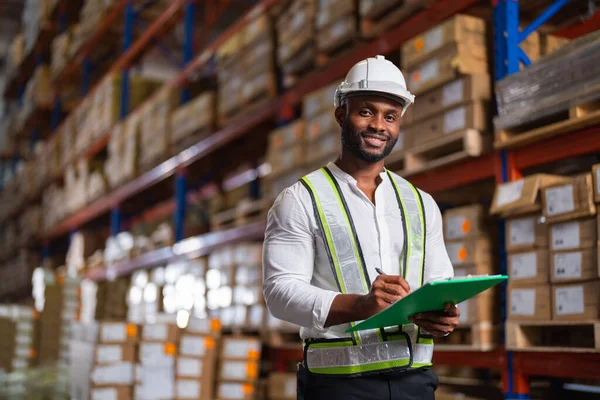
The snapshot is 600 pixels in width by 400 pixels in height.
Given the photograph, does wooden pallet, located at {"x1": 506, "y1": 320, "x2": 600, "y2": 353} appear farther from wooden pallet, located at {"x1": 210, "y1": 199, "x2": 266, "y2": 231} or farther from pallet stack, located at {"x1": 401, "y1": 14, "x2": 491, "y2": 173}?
wooden pallet, located at {"x1": 210, "y1": 199, "x2": 266, "y2": 231}

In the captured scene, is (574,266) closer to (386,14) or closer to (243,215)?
(386,14)

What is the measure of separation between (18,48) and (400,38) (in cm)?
1325

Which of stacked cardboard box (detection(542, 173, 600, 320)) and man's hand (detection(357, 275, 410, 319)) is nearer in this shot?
man's hand (detection(357, 275, 410, 319))

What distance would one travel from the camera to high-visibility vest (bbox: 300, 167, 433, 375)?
76.2 inches

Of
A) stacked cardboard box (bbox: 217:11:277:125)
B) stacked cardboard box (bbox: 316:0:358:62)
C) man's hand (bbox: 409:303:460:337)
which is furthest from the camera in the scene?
stacked cardboard box (bbox: 217:11:277:125)

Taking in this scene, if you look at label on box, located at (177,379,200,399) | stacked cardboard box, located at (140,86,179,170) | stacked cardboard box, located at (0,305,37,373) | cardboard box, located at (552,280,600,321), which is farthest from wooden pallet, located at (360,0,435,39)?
stacked cardboard box, located at (0,305,37,373)

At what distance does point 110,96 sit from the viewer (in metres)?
10.3

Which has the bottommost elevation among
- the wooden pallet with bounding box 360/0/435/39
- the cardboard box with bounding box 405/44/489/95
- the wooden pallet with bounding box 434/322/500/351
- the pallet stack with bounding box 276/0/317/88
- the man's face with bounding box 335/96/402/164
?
the wooden pallet with bounding box 434/322/500/351

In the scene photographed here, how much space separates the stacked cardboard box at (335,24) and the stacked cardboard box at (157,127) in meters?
A: 3.14

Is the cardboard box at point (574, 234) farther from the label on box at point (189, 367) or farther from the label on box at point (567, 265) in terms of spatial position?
the label on box at point (189, 367)

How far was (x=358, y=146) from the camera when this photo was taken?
2.07m

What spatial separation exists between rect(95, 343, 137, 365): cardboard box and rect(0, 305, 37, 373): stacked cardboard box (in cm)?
308

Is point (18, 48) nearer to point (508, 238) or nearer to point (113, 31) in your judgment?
point (113, 31)

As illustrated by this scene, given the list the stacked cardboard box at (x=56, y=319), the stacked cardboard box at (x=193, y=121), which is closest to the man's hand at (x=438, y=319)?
the stacked cardboard box at (x=193, y=121)
